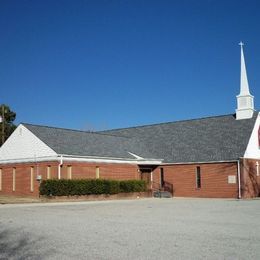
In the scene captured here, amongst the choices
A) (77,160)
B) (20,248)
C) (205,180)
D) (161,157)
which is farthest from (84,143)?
(20,248)

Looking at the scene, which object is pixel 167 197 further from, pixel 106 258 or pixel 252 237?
pixel 106 258

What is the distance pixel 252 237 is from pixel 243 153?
984 inches

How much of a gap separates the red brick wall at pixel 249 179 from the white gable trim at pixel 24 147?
49.7 feet

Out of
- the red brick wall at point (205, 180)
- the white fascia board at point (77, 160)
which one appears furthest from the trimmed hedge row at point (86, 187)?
the red brick wall at point (205, 180)

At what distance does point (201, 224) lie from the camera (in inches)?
651

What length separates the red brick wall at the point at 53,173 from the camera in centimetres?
3519

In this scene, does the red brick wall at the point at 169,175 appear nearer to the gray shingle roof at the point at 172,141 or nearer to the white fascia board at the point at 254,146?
the gray shingle roof at the point at 172,141

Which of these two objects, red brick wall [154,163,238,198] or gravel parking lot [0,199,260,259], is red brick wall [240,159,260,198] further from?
gravel parking lot [0,199,260,259]

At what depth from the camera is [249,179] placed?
38406mm

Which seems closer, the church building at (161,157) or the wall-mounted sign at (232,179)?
the church building at (161,157)

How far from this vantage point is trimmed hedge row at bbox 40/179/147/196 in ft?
105

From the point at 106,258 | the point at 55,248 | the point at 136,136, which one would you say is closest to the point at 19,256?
the point at 55,248

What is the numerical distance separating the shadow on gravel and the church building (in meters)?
20.9

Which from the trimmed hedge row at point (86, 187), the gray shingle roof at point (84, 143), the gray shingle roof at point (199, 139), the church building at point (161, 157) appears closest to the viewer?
the trimmed hedge row at point (86, 187)
